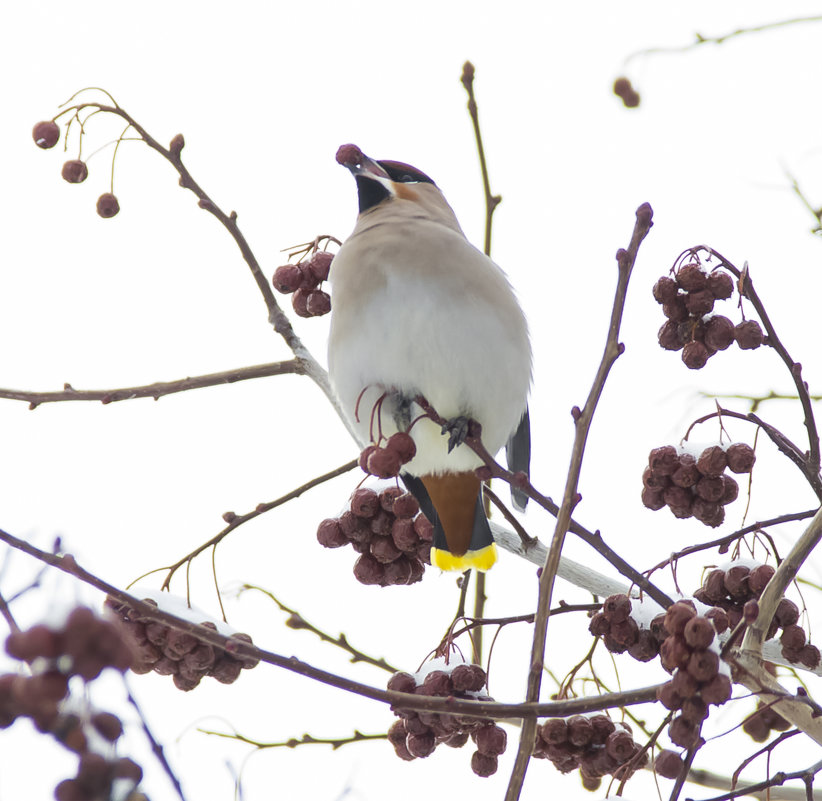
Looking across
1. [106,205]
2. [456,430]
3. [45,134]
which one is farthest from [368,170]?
[456,430]

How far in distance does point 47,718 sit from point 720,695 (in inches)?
34.5

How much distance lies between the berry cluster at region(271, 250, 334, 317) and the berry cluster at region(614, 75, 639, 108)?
96 centimetres

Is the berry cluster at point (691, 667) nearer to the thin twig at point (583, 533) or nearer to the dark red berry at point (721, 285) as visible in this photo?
the thin twig at point (583, 533)

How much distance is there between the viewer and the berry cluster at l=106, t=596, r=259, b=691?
2113 millimetres

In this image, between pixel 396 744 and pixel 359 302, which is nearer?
pixel 396 744

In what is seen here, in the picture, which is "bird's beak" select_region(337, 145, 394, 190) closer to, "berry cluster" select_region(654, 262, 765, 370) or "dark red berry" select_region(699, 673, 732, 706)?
"berry cluster" select_region(654, 262, 765, 370)

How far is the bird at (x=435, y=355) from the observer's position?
270cm

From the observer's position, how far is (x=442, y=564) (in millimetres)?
2717

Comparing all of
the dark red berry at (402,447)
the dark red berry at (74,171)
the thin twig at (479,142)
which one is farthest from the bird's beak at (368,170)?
the dark red berry at (402,447)

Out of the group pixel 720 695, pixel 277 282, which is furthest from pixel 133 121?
pixel 720 695

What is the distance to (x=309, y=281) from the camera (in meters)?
3.07

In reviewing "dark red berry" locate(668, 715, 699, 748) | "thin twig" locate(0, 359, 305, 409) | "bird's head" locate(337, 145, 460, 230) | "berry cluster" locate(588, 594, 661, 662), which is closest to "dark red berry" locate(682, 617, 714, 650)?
"dark red berry" locate(668, 715, 699, 748)

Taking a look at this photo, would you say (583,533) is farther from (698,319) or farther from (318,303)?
(318,303)

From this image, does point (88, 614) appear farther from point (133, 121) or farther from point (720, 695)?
point (133, 121)
